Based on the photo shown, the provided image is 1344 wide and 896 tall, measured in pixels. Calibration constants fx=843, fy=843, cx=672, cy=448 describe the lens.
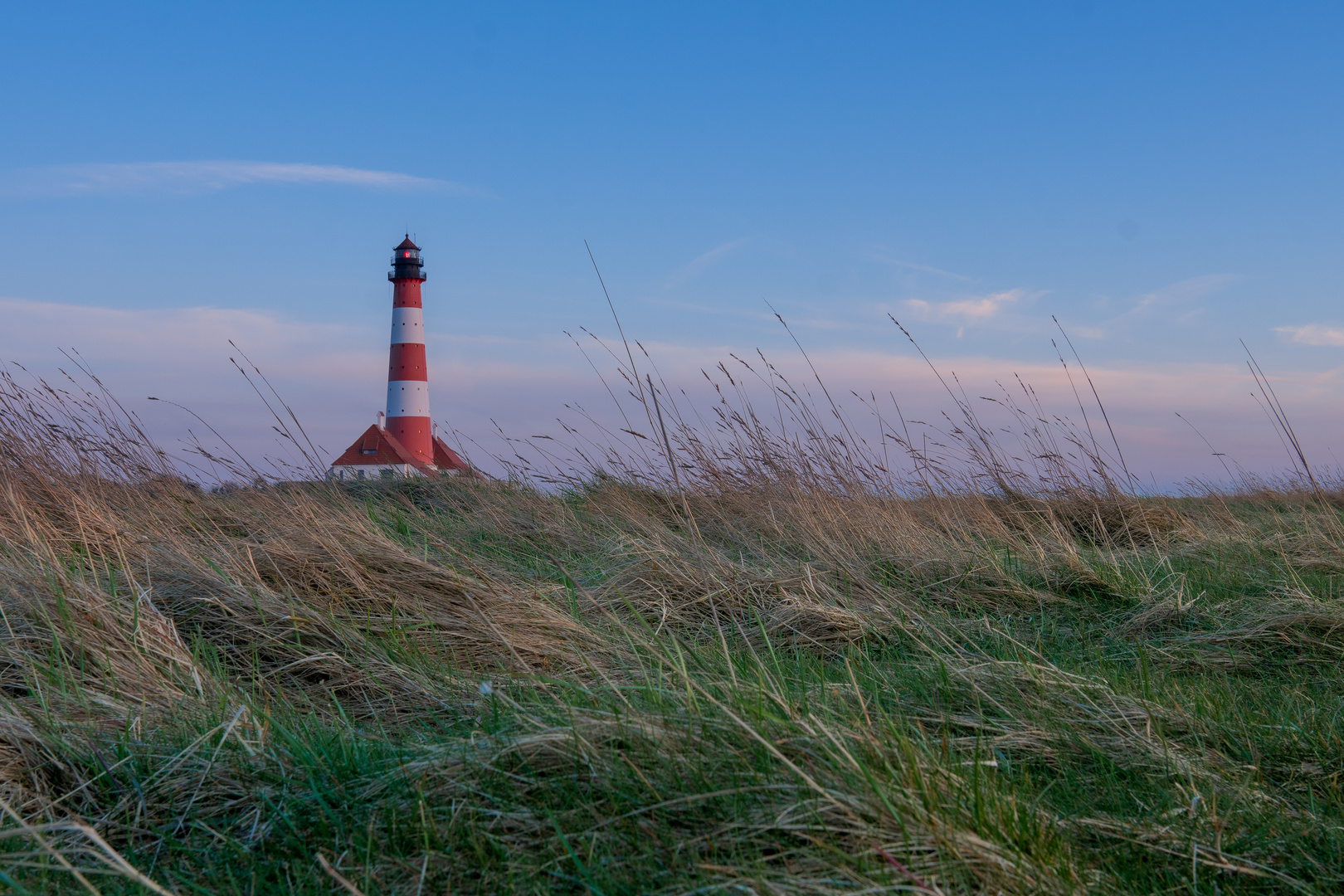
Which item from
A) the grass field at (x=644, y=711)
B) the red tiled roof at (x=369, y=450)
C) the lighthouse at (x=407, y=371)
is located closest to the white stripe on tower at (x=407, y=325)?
the lighthouse at (x=407, y=371)

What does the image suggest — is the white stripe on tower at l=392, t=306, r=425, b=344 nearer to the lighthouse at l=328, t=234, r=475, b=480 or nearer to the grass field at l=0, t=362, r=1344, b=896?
the lighthouse at l=328, t=234, r=475, b=480

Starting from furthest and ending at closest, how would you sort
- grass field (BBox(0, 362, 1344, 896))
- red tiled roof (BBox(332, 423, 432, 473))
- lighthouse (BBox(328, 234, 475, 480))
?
red tiled roof (BBox(332, 423, 432, 473))
lighthouse (BBox(328, 234, 475, 480))
grass field (BBox(0, 362, 1344, 896))

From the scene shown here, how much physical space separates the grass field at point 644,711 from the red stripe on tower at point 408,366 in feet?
60.6

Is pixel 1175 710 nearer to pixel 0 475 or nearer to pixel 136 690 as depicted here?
pixel 136 690

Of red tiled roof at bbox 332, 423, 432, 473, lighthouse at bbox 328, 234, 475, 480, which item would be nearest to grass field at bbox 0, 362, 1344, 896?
lighthouse at bbox 328, 234, 475, 480

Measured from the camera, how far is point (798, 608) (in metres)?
2.68

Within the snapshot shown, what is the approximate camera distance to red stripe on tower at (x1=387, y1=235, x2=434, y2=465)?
22.0m

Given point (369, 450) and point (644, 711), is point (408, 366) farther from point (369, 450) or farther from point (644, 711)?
point (644, 711)

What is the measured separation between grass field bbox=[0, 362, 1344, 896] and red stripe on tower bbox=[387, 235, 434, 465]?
60.6ft

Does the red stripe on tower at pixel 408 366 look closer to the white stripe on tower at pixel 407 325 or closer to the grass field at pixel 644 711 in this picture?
the white stripe on tower at pixel 407 325

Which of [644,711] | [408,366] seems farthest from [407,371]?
[644,711]

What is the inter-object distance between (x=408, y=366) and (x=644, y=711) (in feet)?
72.6

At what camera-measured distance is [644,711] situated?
150cm

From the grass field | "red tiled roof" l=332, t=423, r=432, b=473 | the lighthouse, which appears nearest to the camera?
the grass field
